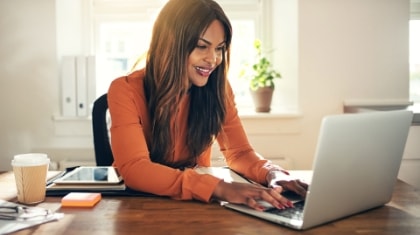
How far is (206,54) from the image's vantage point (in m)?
1.30

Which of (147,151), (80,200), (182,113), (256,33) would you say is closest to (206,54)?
(182,113)

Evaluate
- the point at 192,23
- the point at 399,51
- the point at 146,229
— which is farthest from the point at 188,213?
the point at 399,51

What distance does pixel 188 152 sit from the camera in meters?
1.41

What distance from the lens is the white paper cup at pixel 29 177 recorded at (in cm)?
98

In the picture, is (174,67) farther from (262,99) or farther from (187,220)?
(262,99)

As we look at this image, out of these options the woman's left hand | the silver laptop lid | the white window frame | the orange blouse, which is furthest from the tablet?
the white window frame

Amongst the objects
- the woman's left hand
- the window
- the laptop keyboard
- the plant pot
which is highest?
the window

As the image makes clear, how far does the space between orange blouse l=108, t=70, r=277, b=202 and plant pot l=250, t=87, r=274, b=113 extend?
792 millimetres

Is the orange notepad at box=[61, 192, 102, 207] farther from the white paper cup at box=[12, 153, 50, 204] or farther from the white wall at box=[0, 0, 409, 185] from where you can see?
the white wall at box=[0, 0, 409, 185]

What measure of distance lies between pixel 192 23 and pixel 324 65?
3.88 ft

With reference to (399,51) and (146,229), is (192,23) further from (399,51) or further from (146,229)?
(399,51)

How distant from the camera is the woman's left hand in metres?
1.02

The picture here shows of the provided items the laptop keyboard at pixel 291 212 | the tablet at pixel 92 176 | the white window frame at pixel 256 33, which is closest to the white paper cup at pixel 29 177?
the tablet at pixel 92 176

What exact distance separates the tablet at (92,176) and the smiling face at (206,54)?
391mm
